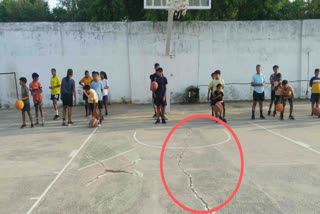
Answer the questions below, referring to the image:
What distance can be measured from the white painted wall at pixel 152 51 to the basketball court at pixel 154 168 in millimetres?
6017

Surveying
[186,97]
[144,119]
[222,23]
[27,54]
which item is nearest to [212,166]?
[144,119]

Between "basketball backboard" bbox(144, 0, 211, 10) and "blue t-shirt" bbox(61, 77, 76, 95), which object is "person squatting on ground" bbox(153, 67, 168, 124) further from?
"blue t-shirt" bbox(61, 77, 76, 95)

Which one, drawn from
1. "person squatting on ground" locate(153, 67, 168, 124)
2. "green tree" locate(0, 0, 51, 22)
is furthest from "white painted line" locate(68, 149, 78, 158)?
"green tree" locate(0, 0, 51, 22)

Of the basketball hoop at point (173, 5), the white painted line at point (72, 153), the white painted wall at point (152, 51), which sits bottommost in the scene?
the white painted line at point (72, 153)

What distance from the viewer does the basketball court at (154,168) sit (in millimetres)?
4949

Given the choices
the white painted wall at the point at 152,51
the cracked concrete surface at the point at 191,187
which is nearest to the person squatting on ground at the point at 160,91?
the cracked concrete surface at the point at 191,187

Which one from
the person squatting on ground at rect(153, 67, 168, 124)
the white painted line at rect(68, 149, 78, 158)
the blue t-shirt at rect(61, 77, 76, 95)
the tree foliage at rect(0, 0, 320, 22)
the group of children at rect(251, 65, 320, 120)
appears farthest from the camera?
the tree foliage at rect(0, 0, 320, 22)

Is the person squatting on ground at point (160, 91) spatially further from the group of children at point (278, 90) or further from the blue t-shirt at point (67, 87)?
the group of children at point (278, 90)

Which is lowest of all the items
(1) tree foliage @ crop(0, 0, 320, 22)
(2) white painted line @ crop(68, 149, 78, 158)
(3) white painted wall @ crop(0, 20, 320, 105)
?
(2) white painted line @ crop(68, 149, 78, 158)

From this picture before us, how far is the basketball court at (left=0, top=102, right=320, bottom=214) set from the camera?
4.95m

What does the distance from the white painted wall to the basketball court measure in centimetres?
602

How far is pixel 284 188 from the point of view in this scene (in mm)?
5398

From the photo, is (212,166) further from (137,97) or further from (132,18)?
(132,18)

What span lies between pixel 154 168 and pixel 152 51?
10874 millimetres
